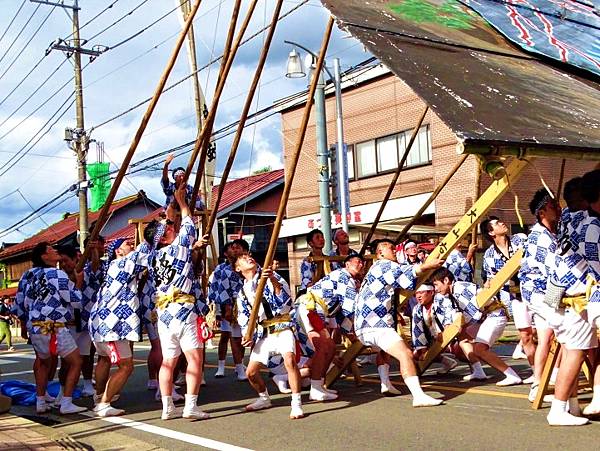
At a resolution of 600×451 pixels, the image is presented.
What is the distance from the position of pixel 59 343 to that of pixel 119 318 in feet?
3.07

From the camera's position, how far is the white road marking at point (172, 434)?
6.01 metres

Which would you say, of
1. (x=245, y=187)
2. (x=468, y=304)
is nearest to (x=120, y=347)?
(x=468, y=304)

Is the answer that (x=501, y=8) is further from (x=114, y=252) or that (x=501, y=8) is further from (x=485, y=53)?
(x=114, y=252)

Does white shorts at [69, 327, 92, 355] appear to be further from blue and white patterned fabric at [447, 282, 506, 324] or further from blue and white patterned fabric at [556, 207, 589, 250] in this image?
blue and white patterned fabric at [556, 207, 589, 250]

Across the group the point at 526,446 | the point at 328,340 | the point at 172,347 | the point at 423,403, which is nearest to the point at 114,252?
the point at 172,347

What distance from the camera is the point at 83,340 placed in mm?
9016

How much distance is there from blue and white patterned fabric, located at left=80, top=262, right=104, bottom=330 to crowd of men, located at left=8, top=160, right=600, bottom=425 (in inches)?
0.8

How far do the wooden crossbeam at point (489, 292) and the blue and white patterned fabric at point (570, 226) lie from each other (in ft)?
4.09

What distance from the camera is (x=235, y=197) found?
96.4 ft

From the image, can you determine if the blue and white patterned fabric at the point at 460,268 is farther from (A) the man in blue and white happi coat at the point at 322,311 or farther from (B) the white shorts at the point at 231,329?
(B) the white shorts at the point at 231,329

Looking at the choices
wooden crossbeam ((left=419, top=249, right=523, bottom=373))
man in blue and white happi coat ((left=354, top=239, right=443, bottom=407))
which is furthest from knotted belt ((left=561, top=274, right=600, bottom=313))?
man in blue and white happi coat ((left=354, top=239, right=443, bottom=407))

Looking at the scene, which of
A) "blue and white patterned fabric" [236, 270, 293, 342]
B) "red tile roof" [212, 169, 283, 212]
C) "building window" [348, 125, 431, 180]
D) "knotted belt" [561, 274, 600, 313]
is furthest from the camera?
"red tile roof" [212, 169, 283, 212]

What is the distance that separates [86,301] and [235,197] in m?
20.5

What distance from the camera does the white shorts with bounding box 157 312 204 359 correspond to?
23.5 ft
